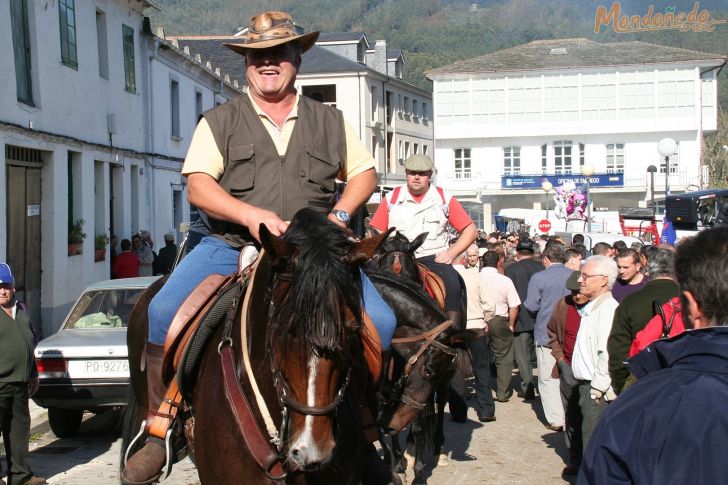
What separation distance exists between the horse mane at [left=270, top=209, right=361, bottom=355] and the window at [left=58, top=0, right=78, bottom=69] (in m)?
17.4

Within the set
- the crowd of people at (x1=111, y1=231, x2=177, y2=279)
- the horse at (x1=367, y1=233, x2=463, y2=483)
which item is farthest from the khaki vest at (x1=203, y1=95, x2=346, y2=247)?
the crowd of people at (x1=111, y1=231, x2=177, y2=279)

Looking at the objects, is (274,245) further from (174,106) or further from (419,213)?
(174,106)

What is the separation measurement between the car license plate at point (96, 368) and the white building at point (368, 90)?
5427 cm

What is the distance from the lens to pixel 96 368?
35.6ft

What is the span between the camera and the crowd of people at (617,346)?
2.63 m

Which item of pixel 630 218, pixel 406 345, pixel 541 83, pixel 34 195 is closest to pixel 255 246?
pixel 406 345

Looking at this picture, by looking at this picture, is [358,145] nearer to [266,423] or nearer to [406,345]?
[266,423]

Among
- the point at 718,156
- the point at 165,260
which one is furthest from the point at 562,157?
the point at 165,260

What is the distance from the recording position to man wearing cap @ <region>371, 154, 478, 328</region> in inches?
351

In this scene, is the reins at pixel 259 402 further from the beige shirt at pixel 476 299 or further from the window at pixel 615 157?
the window at pixel 615 157

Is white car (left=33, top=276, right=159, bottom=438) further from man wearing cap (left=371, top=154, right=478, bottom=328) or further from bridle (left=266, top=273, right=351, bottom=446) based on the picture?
bridle (left=266, top=273, right=351, bottom=446)

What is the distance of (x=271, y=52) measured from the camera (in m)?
5.01

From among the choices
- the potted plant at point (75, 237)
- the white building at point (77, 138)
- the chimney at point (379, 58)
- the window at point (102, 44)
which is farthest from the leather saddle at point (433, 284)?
the chimney at point (379, 58)

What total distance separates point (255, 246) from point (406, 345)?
10.6ft
